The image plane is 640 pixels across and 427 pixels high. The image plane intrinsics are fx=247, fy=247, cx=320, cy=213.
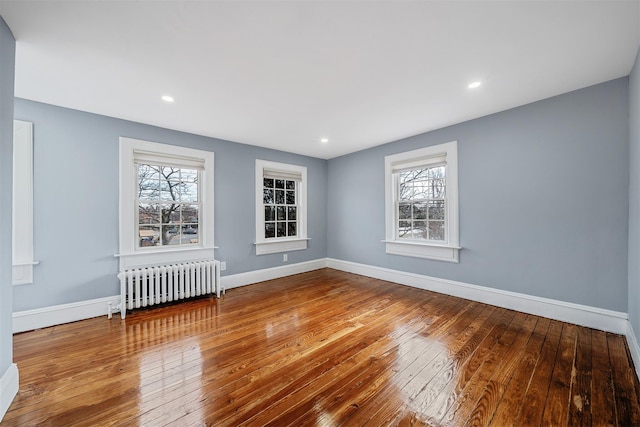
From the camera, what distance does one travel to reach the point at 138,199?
10.9ft

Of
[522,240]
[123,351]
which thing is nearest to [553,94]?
[522,240]

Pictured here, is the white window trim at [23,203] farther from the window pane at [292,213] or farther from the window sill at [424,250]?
the window sill at [424,250]

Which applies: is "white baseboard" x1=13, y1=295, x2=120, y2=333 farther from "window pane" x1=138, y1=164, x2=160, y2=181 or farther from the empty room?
"window pane" x1=138, y1=164, x2=160, y2=181

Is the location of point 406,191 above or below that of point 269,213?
above

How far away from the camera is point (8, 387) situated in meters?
1.55

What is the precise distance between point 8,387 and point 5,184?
4.20 feet

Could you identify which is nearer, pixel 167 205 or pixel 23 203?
pixel 23 203

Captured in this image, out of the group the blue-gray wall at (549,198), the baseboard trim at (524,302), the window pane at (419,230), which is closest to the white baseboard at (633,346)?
the baseboard trim at (524,302)

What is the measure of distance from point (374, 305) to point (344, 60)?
279cm

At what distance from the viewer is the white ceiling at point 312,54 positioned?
1551mm

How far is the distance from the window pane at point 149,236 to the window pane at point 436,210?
4061mm

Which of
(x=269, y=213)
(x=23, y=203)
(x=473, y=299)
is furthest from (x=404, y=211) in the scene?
(x=23, y=203)

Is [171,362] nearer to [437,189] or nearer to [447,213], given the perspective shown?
[447,213]

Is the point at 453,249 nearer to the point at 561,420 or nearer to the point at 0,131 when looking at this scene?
the point at 561,420
